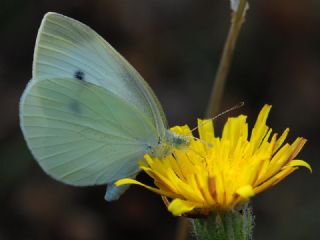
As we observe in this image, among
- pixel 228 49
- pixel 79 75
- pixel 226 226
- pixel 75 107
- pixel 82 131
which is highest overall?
pixel 228 49

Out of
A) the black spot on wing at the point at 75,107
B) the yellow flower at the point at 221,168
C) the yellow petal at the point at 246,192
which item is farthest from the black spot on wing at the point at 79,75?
the yellow petal at the point at 246,192

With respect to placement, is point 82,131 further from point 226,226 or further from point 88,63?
point 226,226

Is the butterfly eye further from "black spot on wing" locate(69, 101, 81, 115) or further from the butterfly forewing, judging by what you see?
"black spot on wing" locate(69, 101, 81, 115)

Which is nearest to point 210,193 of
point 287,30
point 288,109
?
point 288,109

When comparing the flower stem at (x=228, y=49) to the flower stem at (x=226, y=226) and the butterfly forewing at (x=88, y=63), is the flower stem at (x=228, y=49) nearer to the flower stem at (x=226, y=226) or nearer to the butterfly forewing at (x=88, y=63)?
the butterfly forewing at (x=88, y=63)

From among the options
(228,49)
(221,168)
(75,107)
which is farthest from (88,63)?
(221,168)

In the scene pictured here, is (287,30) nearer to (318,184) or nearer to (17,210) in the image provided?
(318,184)
